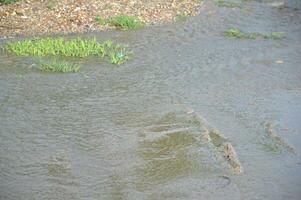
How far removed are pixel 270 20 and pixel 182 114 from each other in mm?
5037

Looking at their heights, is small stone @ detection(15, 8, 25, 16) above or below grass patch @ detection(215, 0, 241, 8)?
below

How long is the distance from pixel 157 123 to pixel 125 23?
13.5ft

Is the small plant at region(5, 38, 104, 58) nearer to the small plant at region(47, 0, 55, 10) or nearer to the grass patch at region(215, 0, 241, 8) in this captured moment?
the small plant at region(47, 0, 55, 10)

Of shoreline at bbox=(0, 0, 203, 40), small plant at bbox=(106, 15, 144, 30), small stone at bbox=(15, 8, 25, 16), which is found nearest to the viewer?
shoreline at bbox=(0, 0, 203, 40)

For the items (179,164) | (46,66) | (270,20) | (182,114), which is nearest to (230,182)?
(179,164)

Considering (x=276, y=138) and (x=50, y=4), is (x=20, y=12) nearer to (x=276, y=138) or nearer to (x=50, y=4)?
(x=50, y=4)

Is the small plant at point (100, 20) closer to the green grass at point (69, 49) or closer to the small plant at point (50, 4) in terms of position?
the small plant at point (50, 4)

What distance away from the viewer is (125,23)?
9.16 metres

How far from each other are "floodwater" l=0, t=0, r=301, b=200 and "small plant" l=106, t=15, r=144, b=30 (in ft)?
2.14

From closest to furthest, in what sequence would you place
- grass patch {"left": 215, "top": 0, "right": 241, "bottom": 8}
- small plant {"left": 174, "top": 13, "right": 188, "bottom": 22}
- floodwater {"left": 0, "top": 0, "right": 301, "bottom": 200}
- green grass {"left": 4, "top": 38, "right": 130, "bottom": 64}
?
1. floodwater {"left": 0, "top": 0, "right": 301, "bottom": 200}
2. green grass {"left": 4, "top": 38, "right": 130, "bottom": 64}
3. small plant {"left": 174, "top": 13, "right": 188, "bottom": 22}
4. grass patch {"left": 215, "top": 0, "right": 241, "bottom": 8}

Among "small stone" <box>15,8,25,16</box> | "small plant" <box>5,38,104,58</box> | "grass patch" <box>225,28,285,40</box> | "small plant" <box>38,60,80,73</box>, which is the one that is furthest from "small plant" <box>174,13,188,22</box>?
"small plant" <box>38,60,80,73</box>

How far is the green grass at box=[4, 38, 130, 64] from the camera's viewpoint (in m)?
7.57

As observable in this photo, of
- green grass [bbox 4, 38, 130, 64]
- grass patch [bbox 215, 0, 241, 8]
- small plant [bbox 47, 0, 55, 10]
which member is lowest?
green grass [bbox 4, 38, 130, 64]

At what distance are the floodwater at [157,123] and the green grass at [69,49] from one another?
19cm
